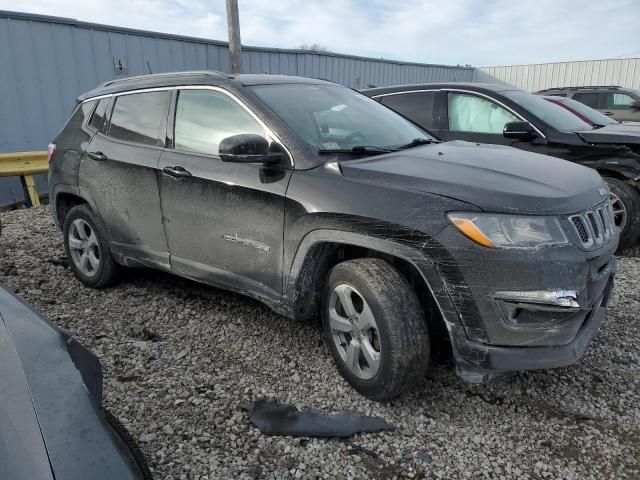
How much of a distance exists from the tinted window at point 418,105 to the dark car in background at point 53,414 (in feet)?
16.7

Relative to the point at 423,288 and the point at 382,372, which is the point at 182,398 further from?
the point at 423,288

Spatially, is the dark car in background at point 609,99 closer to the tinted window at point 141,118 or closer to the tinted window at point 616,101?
the tinted window at point 616,101

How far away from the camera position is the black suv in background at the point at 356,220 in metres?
2.25

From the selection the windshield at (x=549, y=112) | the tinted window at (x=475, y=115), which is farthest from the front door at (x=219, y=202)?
the windshield at (x=549, y=112)

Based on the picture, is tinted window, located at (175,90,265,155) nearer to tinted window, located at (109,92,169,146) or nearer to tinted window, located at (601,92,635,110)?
tinted window, located at (109,92,169,146)

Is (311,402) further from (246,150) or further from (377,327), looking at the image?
(246,150)

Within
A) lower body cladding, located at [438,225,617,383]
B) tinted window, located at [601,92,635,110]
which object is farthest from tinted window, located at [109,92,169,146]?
tinted window, located at [601,92,635,110]

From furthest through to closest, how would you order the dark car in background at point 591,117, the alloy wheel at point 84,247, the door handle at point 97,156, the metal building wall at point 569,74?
the metal building wall at point 569,74
the dark car in background at point 591,117
the alloy wheel at point 84,247
the door handle at point 97,156

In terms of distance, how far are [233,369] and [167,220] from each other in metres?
1.12

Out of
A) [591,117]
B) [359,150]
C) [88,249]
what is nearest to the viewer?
[359,150]

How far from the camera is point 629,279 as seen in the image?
4.44 metres

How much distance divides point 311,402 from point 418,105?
4390 millimetres

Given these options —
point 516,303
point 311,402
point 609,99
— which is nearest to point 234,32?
point 609,99

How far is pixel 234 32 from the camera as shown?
9.63 meters
